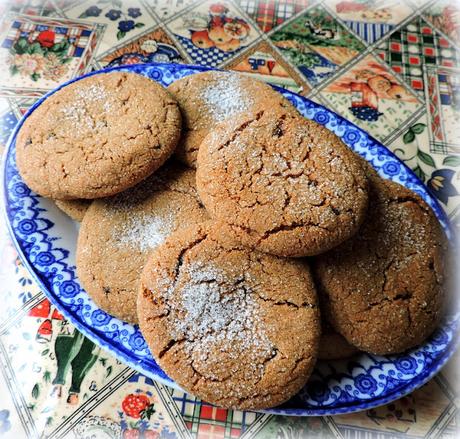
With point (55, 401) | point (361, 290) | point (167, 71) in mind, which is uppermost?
point (167, 71)

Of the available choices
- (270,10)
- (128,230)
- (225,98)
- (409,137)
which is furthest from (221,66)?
(128,230)

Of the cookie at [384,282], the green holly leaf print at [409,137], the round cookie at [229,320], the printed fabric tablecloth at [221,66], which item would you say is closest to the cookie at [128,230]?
the round cookie at [229,320]

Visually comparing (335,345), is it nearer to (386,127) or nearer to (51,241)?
(51,241)

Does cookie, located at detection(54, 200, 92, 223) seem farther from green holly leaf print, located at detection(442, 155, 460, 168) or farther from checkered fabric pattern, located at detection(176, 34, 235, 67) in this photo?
green holly leaf print, located at detection(442, 155, 460, 168)

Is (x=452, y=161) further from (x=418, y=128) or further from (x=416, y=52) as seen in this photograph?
(x=416, y=52)

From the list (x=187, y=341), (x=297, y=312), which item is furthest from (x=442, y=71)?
(x=187, y=341)

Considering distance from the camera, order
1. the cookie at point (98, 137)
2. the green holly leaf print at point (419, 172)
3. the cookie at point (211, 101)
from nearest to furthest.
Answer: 1. the cookie at point (98, 137)
2. the cookie at point (211, 101)
3. the green holly leaf print at point (419, 172)

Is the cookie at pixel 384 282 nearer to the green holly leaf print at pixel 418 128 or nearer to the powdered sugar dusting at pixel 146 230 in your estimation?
the powdered sugar dusting at pixel 146 230
